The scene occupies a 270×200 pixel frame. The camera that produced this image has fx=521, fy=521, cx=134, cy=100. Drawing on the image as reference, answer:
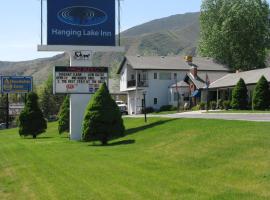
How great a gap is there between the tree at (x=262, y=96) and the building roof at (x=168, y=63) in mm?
22553

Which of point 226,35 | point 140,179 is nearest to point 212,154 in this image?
point 140,179

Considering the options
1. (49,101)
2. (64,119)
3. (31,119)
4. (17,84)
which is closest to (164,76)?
(17,84)

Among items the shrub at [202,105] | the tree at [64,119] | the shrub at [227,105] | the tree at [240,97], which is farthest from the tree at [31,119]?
the shrub at [202,105]

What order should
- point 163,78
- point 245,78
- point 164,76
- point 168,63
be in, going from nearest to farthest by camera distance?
point 245,78 → point 163,78 → point 164,76 → point 168,63

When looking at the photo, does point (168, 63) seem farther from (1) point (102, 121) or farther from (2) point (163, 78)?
(1) point (102, 121)

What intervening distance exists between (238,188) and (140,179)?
3.21 m

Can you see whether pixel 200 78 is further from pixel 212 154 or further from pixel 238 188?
pixel 238 188

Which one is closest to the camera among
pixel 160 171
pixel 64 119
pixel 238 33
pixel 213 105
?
pixel 160 171

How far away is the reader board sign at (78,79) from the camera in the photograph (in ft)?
124

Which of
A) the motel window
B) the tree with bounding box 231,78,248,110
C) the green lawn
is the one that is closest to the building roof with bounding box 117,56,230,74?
the motel window

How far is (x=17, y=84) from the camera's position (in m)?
80.7

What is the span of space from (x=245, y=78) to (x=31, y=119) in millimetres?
26848

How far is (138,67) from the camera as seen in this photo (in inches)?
2749

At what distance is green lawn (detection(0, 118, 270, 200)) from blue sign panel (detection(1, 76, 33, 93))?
187ft
